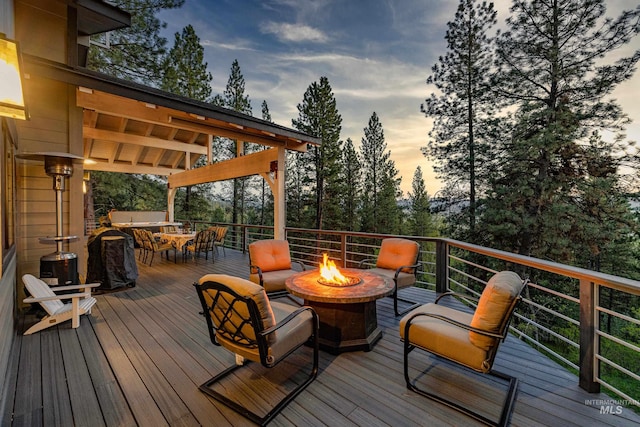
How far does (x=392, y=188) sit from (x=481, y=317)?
1808cm

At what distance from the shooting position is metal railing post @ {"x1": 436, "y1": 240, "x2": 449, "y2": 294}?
3.97 m

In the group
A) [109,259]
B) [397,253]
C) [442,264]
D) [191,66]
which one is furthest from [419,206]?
[109,259]

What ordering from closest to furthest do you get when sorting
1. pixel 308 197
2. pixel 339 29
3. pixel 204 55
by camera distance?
pixel 339 29
pixel 204 55
pixel 308 197

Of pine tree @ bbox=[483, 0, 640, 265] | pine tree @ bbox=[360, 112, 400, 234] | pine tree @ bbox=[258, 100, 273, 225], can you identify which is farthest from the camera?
pine tree @ bbox=[258, 100, 273, 225]

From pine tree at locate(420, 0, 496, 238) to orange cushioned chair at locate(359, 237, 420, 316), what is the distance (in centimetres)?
876

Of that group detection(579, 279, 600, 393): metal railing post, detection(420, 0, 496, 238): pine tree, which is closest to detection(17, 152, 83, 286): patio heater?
detection(579, 279, 600, 393): metal railing post

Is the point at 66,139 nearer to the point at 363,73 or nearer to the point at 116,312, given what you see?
the point at 116,312

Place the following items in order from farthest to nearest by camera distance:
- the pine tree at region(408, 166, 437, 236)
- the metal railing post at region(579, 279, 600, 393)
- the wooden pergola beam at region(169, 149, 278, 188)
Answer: the pine tree at region(408, 166, 437, 236) < the wooden pergola beam at region(169, 149, 278, 188) < the metal railing post at region(579, 279, 600, 393)

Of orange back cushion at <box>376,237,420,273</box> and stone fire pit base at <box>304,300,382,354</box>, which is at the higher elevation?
orange back cushion at <box>376,237,420,273</box>

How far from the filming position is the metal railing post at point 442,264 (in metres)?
3.97

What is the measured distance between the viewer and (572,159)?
29.9ft

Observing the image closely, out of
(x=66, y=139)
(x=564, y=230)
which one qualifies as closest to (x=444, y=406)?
(x=66, y=139)

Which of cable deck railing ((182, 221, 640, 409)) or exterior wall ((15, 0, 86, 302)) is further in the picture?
exterior wall ((15, 0, 86, 302))

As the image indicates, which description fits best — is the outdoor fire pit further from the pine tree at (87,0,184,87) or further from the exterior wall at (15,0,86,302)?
the pine tree at (87,0,184,87)
